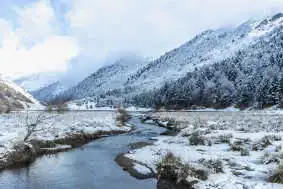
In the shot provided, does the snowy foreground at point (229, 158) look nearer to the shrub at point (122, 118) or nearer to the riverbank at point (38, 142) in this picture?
the riverbank at point (38, 142)

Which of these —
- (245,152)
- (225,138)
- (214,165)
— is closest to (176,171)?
(214,165)

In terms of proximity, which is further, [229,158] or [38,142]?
[38,142]

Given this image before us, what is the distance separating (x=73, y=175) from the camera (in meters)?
25.8

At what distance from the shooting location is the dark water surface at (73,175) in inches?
902

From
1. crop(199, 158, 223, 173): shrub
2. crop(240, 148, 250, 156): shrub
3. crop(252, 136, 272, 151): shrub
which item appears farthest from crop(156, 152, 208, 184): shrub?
crop(252, 136, 272, 151): shrub

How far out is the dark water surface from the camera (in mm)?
22922

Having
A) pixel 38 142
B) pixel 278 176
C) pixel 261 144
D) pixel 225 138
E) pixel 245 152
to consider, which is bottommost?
pixel 278 176

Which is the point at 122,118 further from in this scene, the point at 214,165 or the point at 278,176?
the point at 278,176

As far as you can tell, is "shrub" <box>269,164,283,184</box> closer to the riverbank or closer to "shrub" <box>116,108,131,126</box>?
the riverbank

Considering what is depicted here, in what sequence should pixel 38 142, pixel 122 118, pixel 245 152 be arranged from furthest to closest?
pixel 122 118, pixel 38 142, pixel 245 152

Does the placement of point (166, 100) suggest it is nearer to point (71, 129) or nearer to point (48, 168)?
point (71, 129)

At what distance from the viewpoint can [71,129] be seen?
49406 mm

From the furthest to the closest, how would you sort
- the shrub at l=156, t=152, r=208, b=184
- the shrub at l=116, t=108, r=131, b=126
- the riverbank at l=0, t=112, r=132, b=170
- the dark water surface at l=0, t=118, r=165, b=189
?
1. the shrub at l=116, t=108, r=131, b=126
2. the riverbank at l=0, t=112, r=132, b=170
3. the dark water surface at l=0, t=118, r=165, b=189
4. the shrub at l=156, t=152, r=208, b=184

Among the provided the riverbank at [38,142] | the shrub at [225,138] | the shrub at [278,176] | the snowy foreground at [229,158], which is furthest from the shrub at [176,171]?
the riverbank at [38,142]
